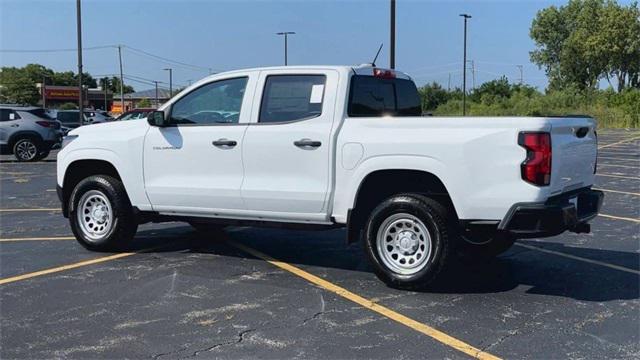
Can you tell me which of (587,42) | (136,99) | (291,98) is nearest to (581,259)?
(291,98)

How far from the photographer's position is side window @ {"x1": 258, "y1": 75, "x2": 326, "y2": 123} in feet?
19.7

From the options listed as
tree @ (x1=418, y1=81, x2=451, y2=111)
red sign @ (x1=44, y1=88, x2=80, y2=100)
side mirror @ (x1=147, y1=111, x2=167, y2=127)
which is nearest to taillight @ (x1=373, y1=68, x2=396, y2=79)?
side mirror @ (x1=147, y1=111, x2=167, y2=127)

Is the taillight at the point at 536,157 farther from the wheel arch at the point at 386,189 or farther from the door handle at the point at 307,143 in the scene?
the door handle at the point at 307,143

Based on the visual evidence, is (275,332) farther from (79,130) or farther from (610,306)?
(79,130)

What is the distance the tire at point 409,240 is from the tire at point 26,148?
672 inches

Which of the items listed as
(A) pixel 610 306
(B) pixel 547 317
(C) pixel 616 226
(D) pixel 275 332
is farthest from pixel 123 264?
(C) pixel 616 226

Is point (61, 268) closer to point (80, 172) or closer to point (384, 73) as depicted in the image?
point (80, 172)

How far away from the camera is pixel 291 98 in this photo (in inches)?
242

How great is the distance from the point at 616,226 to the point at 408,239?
451cm

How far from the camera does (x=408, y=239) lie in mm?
5566

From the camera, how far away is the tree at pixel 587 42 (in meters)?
61.6

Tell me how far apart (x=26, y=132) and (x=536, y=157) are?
18.2 metres

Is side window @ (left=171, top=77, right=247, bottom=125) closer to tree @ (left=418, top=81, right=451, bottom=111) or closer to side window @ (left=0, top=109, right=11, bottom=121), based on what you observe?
side window @ (left=0, top=109, right=11, bottom=121)

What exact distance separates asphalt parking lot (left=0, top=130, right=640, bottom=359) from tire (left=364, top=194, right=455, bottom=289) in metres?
0.17
